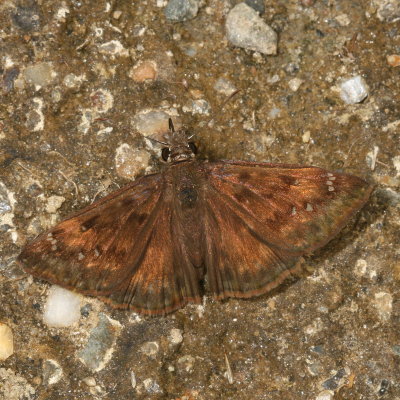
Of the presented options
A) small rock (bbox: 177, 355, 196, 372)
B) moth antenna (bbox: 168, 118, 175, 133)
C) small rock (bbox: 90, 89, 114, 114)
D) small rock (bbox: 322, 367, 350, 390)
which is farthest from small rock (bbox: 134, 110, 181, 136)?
small rock (bbox: 322, 367, 350, 390)

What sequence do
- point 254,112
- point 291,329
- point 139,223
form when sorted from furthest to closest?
point 254,112
point 291,329
point 139,223

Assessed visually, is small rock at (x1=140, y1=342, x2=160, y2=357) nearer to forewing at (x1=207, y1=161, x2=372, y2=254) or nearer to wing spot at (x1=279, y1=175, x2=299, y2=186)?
forewing at (x1=207, y1=161, x2=372, y2=254)

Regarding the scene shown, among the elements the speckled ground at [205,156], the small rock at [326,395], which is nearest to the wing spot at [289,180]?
the speckled ground at [205,156]

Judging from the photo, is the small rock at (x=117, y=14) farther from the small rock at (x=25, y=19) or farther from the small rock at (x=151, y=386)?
the small rock at (x=151, y=386)

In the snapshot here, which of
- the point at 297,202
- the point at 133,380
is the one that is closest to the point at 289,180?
the point at 297,202

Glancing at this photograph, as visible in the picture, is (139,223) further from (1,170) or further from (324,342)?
(324,342)

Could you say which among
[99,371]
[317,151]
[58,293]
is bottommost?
[99,371]

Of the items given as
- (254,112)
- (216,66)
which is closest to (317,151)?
(254,112)
